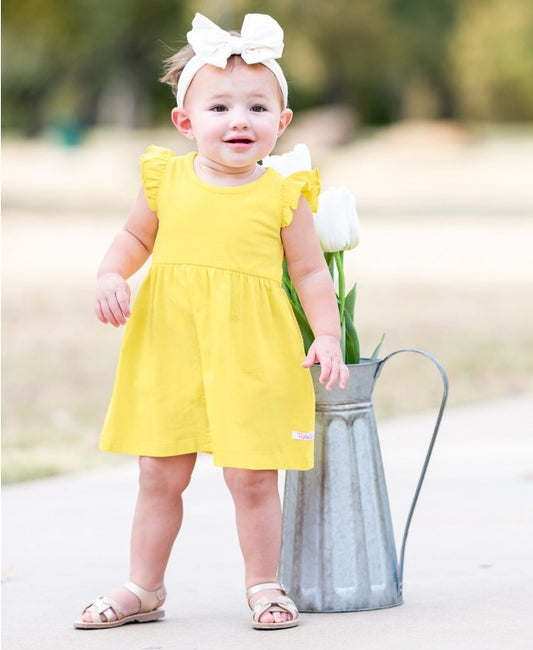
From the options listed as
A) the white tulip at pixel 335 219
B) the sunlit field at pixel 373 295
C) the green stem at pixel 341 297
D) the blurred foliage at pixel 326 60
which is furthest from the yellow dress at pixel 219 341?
the blurred foliage at pixel 326 60

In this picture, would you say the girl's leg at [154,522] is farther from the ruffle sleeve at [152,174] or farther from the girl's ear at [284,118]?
the girl's ear at [284,118]

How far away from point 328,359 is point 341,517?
1.50 ft

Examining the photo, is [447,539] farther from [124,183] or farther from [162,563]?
[124,183]

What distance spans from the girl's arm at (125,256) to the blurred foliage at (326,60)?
35.4 m

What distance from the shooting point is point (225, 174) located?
3.41 metres

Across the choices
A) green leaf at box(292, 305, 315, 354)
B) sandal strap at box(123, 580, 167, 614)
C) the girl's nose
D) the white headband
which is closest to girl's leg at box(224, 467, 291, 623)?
sandal strap at box(123, 580, 167, 614)

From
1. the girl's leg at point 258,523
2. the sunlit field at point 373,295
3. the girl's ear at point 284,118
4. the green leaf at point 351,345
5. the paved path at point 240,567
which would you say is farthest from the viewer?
the sunlit field at point 373,295

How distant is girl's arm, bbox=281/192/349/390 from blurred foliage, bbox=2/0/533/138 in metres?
35.5

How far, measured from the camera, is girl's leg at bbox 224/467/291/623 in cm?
338

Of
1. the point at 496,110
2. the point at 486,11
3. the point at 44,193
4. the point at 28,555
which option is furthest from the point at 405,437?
the point at 496,110

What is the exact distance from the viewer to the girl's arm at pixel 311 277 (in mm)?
3348

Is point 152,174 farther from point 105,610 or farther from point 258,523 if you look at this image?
point 105,610

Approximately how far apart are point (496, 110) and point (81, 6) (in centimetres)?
2240

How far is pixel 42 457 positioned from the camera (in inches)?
239
